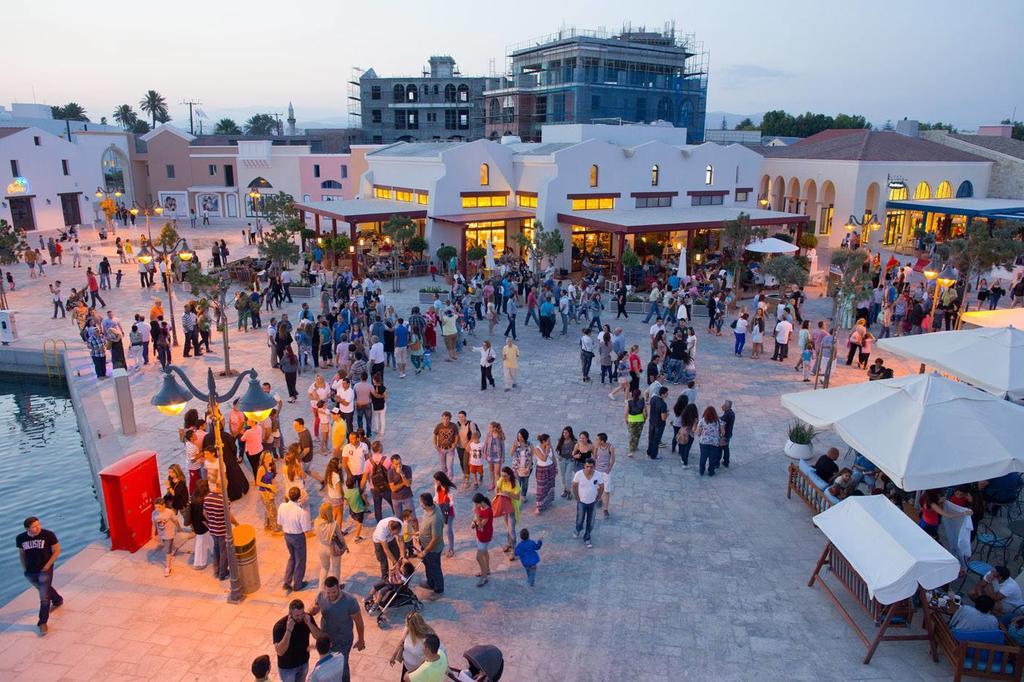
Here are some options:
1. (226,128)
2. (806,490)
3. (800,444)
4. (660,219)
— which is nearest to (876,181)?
(660,219)

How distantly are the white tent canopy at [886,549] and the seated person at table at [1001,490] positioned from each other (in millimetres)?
3541

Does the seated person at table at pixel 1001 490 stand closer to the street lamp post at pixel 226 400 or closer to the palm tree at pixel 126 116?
the street lamp post at pixel 226 400

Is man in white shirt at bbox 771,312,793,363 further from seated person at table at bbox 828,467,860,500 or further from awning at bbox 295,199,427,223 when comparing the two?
awning at bbox 295,199,427,223

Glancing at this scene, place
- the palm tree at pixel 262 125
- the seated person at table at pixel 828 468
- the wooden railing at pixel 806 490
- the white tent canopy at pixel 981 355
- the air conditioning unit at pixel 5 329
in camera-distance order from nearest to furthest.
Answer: the wooden railing at pixel 806 490 < the seated person at table at pixel 828 468 < the white tent canopy at pixel 981 355 < the air conditioning unit at pixel 5 329 < the palm tree at pixel 262 125

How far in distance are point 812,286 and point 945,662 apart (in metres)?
22.4

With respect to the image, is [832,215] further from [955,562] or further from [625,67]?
[955,562]

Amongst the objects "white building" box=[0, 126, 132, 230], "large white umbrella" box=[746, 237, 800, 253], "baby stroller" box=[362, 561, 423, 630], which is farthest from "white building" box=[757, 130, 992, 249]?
"white building" box=[0, 126, 132, 230]

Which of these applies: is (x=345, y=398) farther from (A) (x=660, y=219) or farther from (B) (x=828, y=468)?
(A) (x=660, y=219)

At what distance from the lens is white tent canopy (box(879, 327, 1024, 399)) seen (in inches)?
409

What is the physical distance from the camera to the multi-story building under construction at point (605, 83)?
61.4 metres

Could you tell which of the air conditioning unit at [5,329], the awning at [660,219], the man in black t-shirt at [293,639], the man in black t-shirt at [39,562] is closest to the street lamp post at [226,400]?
the man in black t-shirt at [39,562]

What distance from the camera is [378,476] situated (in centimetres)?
932

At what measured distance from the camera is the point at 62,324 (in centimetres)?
2142

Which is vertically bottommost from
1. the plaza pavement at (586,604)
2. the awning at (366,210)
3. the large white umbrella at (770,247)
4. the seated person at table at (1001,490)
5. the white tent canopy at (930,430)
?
the plaza pavement at (586,604)
